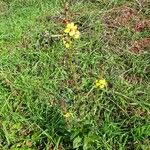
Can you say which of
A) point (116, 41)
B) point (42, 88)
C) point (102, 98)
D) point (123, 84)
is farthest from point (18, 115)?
point (116, 41)

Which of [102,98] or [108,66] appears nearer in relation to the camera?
[102,98]

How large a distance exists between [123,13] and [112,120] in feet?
5.84

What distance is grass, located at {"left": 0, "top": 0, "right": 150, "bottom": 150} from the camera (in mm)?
3227

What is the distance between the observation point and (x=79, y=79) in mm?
3850

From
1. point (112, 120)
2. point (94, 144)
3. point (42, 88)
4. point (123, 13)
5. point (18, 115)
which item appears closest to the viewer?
point (94, 144)

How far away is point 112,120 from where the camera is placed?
3334mm

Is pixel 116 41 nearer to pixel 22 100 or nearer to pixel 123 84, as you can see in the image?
pixel 123 84

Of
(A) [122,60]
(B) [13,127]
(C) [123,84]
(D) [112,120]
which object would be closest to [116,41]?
(A) [122,60]

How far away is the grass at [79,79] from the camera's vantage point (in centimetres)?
323

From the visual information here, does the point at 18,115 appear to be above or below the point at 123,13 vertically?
below

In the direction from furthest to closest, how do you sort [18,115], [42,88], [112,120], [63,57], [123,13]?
[123,13] → [63,57] → [42,88] → [18,115] → [112,120]

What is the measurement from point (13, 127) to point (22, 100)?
33 cm

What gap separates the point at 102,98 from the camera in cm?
353

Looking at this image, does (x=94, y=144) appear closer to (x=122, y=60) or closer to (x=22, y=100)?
(x=22, y=100)
